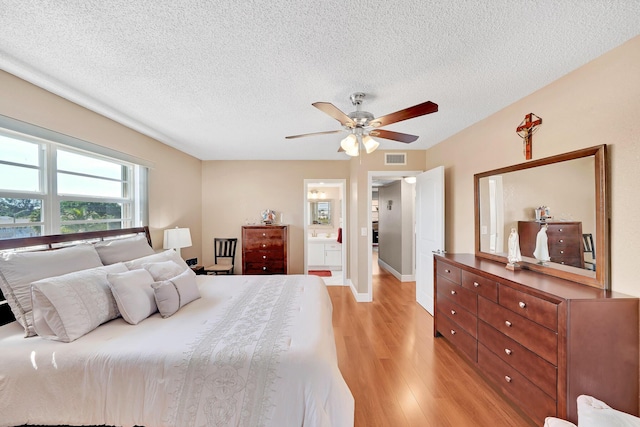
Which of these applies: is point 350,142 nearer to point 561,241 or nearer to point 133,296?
point 561,241

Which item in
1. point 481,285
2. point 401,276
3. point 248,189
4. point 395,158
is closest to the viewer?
point 481,285

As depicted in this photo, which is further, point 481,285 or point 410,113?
point 481,285

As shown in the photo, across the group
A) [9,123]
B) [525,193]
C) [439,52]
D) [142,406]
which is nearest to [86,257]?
[9,123]

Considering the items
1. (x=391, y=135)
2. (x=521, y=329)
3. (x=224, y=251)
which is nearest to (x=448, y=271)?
(x=521, y=329)

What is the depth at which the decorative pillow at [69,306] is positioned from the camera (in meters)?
1.47

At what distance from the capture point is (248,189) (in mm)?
4945

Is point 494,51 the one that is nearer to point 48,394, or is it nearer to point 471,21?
point 471,21

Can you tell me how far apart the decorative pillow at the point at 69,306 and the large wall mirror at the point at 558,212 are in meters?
3.39

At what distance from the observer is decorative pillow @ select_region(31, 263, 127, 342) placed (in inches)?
57.8

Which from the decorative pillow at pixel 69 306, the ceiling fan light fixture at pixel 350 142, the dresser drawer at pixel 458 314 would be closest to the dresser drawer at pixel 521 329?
the dresser drawer at pixel 458 314

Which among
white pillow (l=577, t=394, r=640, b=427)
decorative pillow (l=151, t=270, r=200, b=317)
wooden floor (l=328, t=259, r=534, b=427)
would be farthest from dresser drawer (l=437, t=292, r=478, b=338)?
decorative pillow (l=151, t=270, r=200, b=317)

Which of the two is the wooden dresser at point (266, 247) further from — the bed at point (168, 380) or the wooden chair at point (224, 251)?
the bed at point (168, 380)

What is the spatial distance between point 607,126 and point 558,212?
2.14ft

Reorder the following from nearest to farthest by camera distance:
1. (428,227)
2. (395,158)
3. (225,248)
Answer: (428,227) < (395,158) < (225,248)
